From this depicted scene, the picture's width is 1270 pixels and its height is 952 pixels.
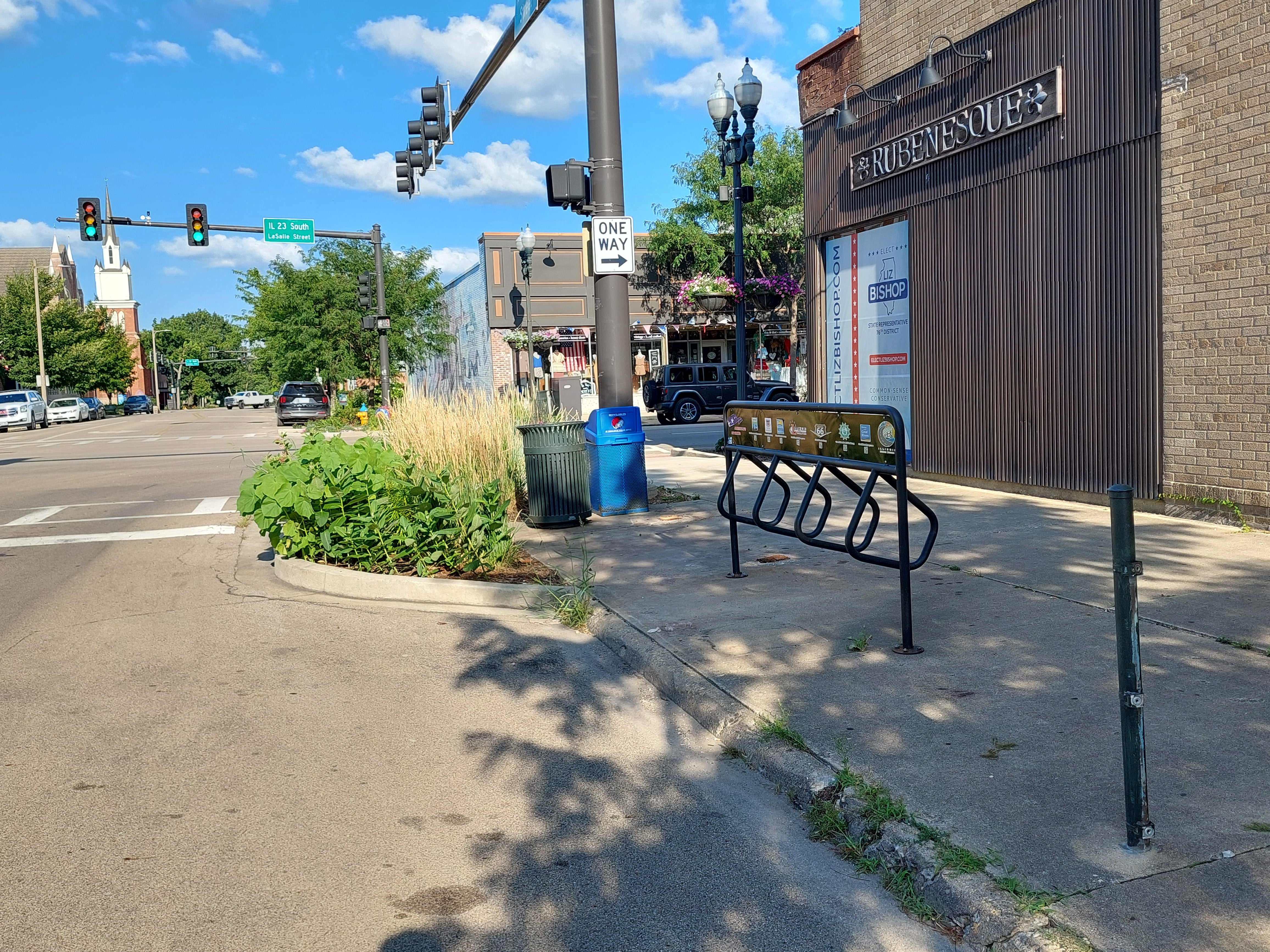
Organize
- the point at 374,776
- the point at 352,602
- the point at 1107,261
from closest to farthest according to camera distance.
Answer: the point at 374,776
the point at 352,602
the point at 1107,261

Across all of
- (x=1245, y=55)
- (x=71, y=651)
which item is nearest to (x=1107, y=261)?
(x=1245, y=55)

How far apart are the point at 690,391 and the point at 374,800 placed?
92.9ft

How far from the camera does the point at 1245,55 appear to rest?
8.32 m

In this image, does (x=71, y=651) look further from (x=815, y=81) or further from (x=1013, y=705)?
(x=815, y=81)

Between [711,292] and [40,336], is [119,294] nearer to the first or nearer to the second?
[40,336]

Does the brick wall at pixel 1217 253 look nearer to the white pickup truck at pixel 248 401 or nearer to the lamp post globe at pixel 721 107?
the lamp post globe at pixel 721 107

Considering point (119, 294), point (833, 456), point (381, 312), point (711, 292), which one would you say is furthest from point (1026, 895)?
point (119, 294)

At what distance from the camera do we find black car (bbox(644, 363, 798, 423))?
32000 mm

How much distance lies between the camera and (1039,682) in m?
4.98

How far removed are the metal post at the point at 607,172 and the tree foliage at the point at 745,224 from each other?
105 feet

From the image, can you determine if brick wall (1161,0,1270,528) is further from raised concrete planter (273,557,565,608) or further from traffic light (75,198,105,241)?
traffic light (75,198,105,241)

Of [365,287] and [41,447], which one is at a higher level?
[365,287]

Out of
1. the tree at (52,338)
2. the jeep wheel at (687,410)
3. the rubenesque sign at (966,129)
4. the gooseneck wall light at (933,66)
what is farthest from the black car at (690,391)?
the tree at (52,338)

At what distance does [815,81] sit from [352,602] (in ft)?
32.5
